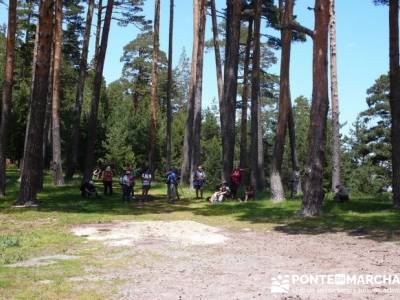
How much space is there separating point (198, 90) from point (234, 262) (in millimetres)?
21254

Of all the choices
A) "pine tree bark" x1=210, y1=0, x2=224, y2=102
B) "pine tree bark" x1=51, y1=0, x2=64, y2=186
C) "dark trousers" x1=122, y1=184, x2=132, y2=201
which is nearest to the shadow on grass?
"dark trousers" x1=122, y1=184, x2=132, y2=201

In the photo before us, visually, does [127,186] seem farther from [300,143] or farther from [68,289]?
[300,143]

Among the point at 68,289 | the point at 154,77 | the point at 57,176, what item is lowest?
the point at 68,289

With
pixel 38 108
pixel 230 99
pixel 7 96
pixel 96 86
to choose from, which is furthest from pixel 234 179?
pixel 7 96

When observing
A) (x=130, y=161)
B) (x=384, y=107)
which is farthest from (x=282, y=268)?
(x=384, y=107)

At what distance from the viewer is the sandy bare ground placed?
23.9 feet

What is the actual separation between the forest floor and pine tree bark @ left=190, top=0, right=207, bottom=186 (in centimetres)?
992

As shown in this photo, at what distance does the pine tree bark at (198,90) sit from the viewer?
95.6 feet

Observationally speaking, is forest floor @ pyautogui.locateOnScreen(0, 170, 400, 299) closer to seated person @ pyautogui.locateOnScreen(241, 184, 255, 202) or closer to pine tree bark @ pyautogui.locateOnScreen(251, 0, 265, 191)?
seated person @ pyautogui.locateOnScreen(241, 184, 255, 202)

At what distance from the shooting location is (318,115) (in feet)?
54.3

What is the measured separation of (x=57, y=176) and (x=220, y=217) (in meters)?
13.3

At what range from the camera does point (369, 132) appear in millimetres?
49562

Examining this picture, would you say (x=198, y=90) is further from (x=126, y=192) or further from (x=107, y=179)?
(x=126, y=192)

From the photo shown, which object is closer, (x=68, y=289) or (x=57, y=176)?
(x=68, y=289)
